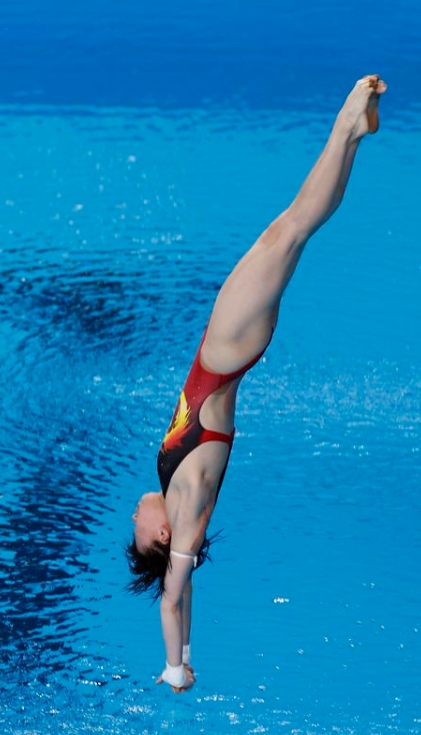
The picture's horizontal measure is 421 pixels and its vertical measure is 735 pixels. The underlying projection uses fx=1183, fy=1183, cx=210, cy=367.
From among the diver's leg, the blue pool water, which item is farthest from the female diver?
the blue pool water

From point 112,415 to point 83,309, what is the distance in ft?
2.39

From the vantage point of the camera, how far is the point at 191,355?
5207 millimetres

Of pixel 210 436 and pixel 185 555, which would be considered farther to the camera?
pixel 210 436

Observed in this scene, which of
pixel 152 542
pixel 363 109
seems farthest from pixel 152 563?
pixel 363 109

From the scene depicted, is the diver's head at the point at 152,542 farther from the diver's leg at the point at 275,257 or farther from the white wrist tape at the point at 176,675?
the diver's leg at the point at 275,257

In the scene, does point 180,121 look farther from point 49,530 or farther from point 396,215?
point 49,530

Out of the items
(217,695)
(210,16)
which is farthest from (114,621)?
(210,16)

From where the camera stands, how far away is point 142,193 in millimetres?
6332

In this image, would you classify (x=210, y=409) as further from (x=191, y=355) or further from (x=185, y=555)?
(x=191, y=355)

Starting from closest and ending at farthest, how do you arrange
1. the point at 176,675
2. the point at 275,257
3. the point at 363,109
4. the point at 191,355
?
the point at 363,109
the point at 275,257
the point at 176,675
the point at 191,355

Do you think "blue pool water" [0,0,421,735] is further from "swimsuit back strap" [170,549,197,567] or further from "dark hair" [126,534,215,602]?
"swimsuit back strap" [170,549,197,567]

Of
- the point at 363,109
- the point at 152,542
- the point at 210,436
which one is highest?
the point at 363,109

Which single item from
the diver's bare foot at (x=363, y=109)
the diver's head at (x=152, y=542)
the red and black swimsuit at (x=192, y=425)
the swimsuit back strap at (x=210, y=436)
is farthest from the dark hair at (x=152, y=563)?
the diver's bare foot at (x=363, y=109)

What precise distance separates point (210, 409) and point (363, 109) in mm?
976
